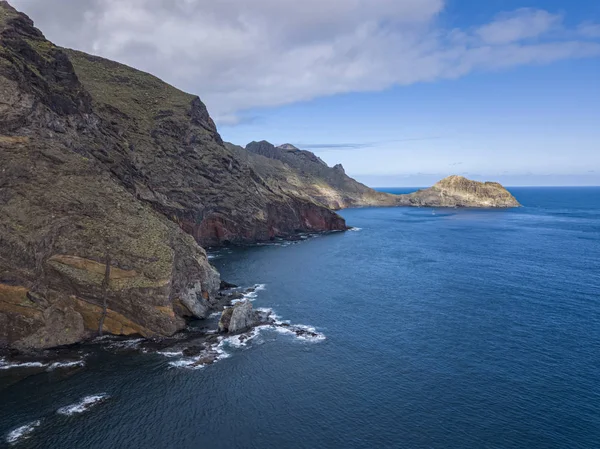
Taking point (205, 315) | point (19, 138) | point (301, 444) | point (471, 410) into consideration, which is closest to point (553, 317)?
point (471, 410)

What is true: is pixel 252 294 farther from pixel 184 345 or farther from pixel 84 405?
pixel 84 405

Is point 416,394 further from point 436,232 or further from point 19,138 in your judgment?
point 436,232

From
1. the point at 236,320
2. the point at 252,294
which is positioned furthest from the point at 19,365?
the point at 252,294

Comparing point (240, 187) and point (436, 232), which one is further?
point (436, 232)

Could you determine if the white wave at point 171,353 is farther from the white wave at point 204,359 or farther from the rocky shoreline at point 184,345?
the white wave at point 204,359

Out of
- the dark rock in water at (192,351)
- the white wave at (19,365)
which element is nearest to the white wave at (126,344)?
the dark rock in water at (192,351)
